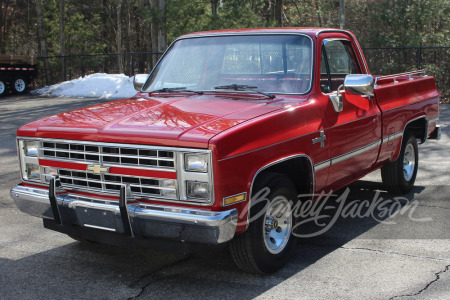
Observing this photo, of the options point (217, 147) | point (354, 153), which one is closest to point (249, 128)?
point (217, 147)

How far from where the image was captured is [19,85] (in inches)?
947

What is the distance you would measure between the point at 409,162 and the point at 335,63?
7.07 feet

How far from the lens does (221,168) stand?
3.81m

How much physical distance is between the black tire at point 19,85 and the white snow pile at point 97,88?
441 mm

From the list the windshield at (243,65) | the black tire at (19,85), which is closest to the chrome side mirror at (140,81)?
the windshield at (243,65)

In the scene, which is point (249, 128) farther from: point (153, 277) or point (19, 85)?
point (19, 85)

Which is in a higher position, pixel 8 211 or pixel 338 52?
pixel 338 52

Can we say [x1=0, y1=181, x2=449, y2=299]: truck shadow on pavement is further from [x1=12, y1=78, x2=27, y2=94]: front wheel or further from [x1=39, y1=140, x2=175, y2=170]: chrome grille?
[x1=12, y1=78, x2=27, y2=94]: front wheel

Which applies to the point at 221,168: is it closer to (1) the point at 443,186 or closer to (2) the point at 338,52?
(2) the point at 338,52

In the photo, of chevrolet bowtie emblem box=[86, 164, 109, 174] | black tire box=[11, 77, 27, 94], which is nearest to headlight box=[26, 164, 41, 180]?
chevrolet bowtie emblem box=[86, 164, 109, 174]

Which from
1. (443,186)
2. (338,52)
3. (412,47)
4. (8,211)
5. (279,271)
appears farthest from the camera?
(412,47)

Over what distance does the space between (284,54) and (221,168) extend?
1.81 meters

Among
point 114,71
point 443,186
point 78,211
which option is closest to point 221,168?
point 78,211

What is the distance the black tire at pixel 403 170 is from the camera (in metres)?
6.71
